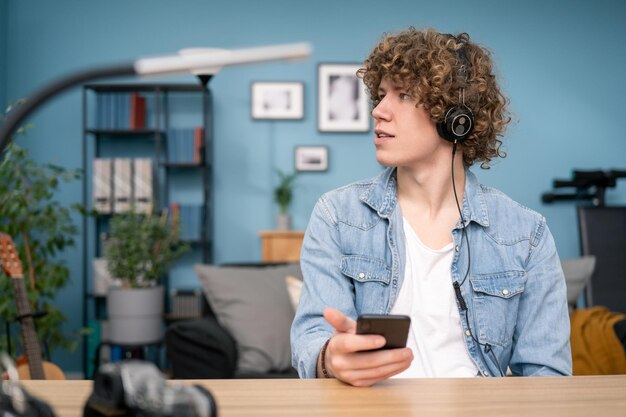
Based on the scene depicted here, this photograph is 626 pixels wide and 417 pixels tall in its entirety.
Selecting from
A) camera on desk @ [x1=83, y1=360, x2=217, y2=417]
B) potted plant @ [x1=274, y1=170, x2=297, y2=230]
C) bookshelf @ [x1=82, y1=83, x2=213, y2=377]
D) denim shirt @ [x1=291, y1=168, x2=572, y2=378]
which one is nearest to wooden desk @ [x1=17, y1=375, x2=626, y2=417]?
camera on desk @ [x1=83, y1=360, x2=217, y2=417]

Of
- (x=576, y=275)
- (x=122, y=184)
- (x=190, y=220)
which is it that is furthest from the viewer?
(x=190, y=220)

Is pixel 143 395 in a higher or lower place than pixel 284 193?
lower

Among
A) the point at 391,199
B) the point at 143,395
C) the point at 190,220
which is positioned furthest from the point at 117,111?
the point at 143,395

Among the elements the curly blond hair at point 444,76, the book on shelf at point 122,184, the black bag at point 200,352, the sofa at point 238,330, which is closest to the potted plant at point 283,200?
the book on shelf at point 122,184

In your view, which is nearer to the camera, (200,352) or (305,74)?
(200,352)

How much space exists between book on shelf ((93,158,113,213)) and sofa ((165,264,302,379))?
71.8 inches

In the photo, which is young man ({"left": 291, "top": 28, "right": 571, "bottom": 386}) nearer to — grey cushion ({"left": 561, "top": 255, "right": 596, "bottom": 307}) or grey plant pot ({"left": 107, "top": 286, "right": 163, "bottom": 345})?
grey cushion ({"left": 561, "top": 255, "right": 596, "bottom": 307})

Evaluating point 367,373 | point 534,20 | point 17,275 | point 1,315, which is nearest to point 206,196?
point 1,315

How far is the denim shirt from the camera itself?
1.29 m

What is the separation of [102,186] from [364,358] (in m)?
3.89

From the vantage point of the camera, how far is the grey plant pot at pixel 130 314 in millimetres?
3898

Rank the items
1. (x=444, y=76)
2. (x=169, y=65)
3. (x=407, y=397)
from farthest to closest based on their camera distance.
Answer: (x=444, y=76)
(x=407, y=397)
(x=169, y=65)

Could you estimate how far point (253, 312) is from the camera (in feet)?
8.88

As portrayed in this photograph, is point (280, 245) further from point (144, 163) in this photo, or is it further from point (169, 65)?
point (169, 65)
